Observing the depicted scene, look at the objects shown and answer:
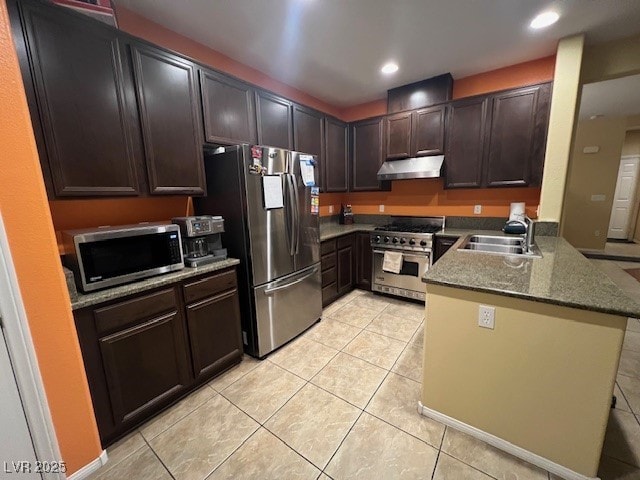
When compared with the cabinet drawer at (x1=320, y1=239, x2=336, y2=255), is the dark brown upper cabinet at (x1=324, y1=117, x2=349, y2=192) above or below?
above

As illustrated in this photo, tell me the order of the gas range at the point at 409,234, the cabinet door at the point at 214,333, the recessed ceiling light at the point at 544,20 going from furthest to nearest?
1. the gas range at the point at 409,234
2. the recessed ceiling light at the point at 544,20
3. the cabinet door at the point at 214,333

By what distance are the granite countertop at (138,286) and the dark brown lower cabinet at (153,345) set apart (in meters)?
0.05

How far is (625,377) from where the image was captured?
1.94 meters

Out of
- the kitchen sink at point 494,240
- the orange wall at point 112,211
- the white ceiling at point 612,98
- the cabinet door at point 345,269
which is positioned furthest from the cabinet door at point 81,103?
the white ceiling at point 612,98

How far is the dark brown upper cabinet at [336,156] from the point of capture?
3437 millimetres

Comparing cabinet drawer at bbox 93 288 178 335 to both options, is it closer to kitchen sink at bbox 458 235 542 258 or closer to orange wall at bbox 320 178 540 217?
kitchen sink at bbox 458 235 542 258

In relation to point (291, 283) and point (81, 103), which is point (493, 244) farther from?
point (81, 103)

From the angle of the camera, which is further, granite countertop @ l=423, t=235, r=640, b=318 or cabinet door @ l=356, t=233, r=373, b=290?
cabinet door @ l=356, t=233, r=373, b=290

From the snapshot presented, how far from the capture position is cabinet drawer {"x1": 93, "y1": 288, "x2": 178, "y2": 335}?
1.41 m

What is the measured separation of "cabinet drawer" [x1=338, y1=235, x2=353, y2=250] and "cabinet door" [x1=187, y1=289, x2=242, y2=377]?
162cm

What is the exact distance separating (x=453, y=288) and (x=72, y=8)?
258 centimetres

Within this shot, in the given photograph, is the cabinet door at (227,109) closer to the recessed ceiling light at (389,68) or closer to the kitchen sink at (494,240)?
the recessed ceiling light at (389,68)

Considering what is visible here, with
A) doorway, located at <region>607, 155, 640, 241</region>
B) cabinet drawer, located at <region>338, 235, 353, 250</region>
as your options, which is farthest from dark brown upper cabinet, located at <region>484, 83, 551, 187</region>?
doorway, located at <region>607, 155, 640, 241</region>

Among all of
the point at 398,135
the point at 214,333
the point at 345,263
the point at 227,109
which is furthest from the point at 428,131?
the point at 214,333
